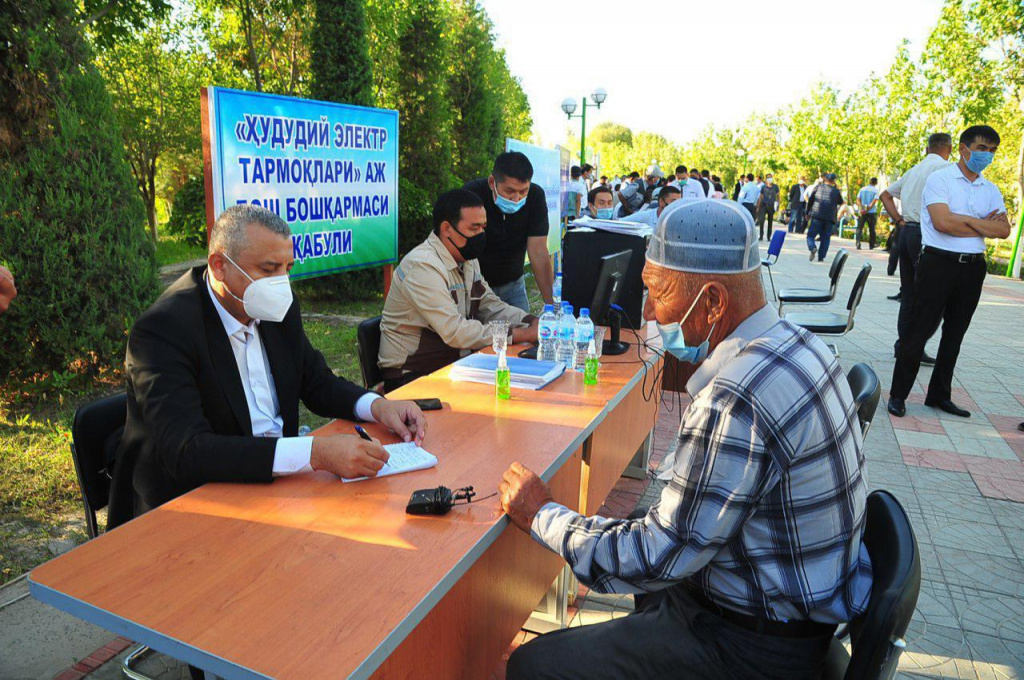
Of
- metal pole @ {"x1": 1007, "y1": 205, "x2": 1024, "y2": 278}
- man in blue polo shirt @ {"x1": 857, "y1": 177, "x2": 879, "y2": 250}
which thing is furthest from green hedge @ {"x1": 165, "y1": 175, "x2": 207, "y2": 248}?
man in blue polo shirt @ {"x1": 857, "y1": 177, "x2": 879, "y2": 250}

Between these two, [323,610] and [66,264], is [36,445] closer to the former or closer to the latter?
[66,264]

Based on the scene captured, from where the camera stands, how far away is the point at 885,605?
48.5 inches

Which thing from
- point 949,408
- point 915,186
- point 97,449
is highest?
point 915,186

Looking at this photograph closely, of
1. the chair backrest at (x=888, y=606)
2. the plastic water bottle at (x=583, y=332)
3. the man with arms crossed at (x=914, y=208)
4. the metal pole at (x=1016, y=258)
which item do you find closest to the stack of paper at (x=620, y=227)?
the plastic water bottle at (x=583, y=332)

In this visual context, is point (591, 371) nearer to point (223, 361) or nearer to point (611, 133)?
point (223, 361)

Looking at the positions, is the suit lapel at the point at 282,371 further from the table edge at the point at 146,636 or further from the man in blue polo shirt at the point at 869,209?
the man in blue polo shirt at the point at 869,209

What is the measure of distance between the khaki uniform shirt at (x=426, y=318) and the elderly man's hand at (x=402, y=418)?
1166mm

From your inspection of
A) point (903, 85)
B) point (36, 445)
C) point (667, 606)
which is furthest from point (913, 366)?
point (903, 85)

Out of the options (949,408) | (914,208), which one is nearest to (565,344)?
(949,408)

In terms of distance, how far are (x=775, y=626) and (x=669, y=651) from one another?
0.82ft

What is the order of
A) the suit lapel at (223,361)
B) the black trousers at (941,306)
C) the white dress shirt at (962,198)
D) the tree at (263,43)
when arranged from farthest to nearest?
the tree at (263,43) < the black trousers at (941,306) < the white dress shirt at (962,198) < the suit lapel at (223,361)

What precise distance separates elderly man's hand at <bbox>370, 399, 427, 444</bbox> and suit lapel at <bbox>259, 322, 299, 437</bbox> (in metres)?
0.30

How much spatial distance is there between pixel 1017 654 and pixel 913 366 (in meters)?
3.03

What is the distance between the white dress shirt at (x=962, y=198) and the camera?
4.87 m
